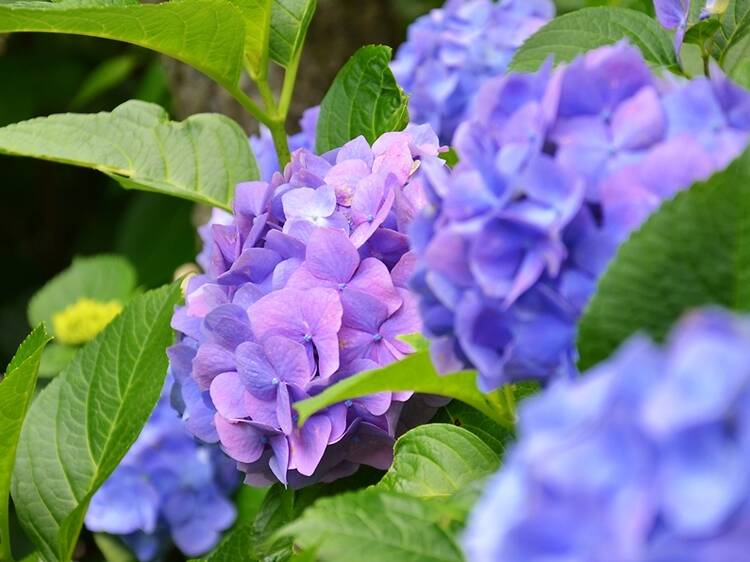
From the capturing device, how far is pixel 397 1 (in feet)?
8.55

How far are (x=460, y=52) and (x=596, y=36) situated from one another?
677mm

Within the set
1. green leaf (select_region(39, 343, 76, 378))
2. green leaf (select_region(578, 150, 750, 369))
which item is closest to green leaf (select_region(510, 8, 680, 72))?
green leaf (select_region(578, 150, 750, 369))

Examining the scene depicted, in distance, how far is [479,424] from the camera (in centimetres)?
80

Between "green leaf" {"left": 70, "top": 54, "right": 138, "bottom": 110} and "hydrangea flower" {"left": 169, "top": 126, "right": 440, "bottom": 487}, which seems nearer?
"hydrangea flower" {"left": 169, "top": 126, "right": 440, "bottom": 487}

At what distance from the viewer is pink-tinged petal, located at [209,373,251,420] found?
79cm

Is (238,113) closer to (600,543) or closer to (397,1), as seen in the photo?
(397,1)

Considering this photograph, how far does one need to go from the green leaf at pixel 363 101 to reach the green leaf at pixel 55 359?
77 centimetres

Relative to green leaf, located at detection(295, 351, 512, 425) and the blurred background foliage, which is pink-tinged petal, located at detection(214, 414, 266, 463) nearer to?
green leaf, located at detection(295, 351, 512, 425)

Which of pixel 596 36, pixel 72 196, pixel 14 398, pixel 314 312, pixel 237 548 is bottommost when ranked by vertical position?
pixel 72 196

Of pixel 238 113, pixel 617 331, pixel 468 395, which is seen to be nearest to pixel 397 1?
pixel 238 113

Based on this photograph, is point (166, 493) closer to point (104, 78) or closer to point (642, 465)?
point (642, 465)

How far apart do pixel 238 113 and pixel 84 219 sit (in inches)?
43.7

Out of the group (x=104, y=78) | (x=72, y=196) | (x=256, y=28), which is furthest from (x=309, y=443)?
(x=72, y=196)

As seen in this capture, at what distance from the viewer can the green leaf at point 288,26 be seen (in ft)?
3.18
